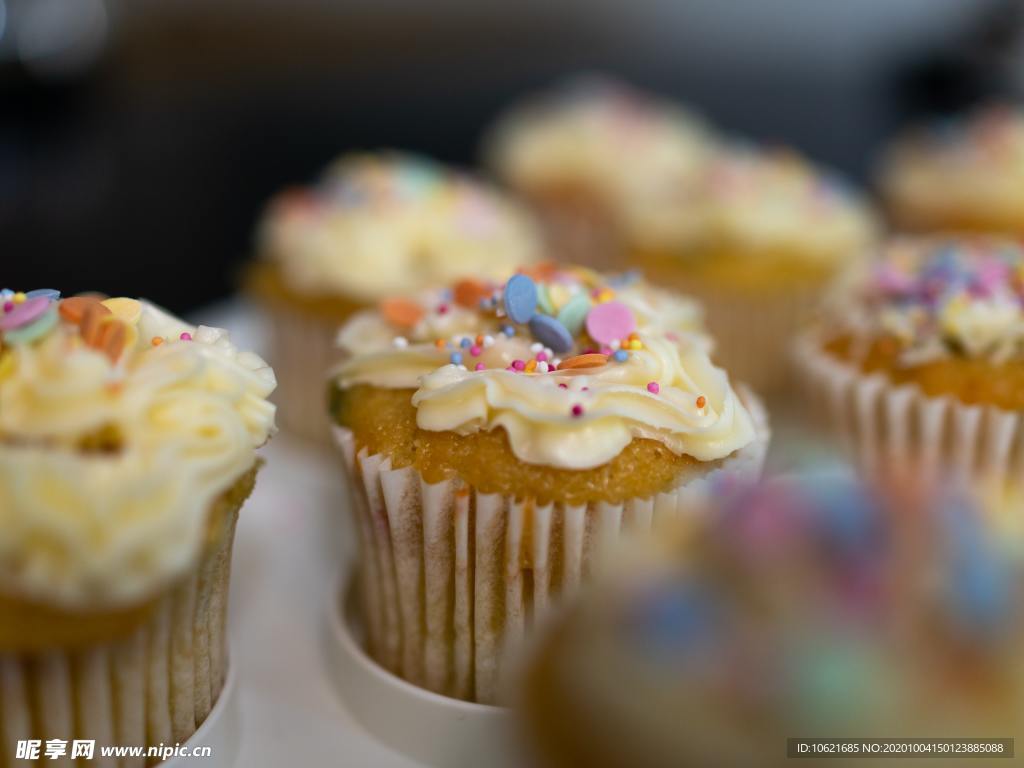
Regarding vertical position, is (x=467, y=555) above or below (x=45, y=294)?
below

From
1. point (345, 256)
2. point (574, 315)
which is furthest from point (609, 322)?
point (345, 256)

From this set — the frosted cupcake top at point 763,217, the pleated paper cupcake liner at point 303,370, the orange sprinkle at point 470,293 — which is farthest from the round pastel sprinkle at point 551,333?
the frosted cupcake top at point 763,217

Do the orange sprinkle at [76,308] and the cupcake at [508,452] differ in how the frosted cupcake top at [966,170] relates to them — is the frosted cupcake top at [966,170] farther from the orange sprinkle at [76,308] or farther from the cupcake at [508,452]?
the orange sprinkle at [76,308]

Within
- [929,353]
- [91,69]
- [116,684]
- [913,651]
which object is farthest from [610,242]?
[91,69]

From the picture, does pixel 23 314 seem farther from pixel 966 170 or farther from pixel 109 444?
pixel 966 170

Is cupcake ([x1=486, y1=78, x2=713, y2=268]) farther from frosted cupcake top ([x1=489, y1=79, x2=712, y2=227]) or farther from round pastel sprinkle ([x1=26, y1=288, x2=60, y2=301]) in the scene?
round pastel sprinkle ([x1=26, y1=288, x2=60, y2=301])

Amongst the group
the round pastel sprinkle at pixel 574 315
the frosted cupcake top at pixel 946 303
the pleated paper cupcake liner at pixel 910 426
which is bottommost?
the pleated paper cupcake liner at pixel 910 426
